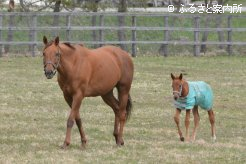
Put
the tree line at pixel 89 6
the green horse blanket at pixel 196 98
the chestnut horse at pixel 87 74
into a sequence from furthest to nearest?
the tree line at pixel 89 6
the green horse blanket at pixel 196 98
the chestnut horse at pixel 87 74

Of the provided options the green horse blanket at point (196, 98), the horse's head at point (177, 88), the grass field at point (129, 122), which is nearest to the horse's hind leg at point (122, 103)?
the grass field at point (129, 122)

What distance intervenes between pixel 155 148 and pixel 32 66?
51.0 feet

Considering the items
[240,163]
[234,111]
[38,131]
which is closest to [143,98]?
[234,111]

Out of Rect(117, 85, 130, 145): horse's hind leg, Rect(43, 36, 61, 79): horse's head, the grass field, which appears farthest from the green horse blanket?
Rect(43, 36, 61, 79): horse's head

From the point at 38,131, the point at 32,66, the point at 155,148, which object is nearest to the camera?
the point at 155,148

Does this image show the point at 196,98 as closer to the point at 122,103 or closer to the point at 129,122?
the point at 122,103

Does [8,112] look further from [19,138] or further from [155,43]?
[155,43]

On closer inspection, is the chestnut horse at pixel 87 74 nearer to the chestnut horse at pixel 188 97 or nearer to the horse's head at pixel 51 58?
the horse's head at pixel 51 58

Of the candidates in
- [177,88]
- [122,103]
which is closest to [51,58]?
[122,103]

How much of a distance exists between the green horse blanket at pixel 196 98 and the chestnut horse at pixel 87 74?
2.99 feet

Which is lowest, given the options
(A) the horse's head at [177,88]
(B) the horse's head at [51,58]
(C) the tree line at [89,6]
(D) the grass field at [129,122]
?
(D) the grass field at [129,122]

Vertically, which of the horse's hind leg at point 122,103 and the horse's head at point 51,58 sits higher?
the horse's head at point 51,58

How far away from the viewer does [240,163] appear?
10.0 meters

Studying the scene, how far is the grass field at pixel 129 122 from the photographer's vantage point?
34.2 feet
